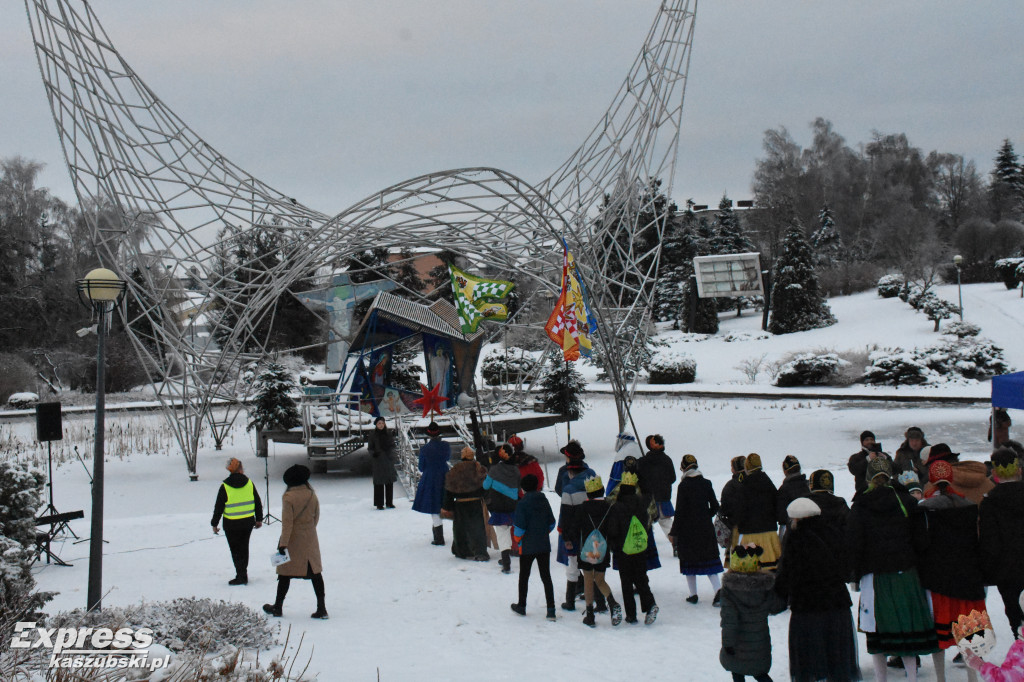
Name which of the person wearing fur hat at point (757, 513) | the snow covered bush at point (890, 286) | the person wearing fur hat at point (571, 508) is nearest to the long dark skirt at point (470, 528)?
the person wearing fur hat at point (571, 508)

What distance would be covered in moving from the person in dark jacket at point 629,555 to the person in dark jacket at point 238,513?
12.5 ft

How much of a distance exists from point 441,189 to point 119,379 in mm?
26802

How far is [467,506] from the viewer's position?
9.89 meters

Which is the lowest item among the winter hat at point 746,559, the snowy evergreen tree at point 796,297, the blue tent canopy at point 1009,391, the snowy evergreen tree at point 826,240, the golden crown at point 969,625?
the winter hat at point 746,559

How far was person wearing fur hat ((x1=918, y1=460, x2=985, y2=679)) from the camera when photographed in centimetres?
550

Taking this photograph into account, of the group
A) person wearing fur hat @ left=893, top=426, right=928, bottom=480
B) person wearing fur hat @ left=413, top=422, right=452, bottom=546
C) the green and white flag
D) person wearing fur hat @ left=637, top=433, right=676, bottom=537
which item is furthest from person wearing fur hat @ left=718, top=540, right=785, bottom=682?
the green and white flag

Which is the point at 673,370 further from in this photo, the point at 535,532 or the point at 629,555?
the point at 629,555

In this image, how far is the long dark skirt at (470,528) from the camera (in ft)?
32.5

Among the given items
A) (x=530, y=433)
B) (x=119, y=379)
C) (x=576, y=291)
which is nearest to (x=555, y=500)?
(x=576, y=291)

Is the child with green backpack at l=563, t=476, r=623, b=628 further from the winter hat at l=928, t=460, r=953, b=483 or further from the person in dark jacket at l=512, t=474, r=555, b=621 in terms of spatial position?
the winter hat at l=928, t=460, r=953, b=483

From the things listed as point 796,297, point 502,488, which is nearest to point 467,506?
point 502,488

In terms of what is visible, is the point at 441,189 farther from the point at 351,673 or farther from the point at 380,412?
the point at 351,673

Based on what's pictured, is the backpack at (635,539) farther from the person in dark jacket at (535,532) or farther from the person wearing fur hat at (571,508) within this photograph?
the person in dark jacket at (535,532)

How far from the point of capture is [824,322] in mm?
42656
